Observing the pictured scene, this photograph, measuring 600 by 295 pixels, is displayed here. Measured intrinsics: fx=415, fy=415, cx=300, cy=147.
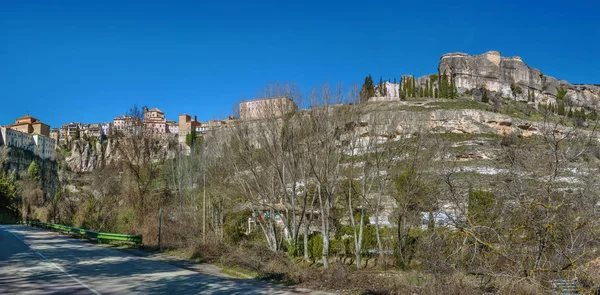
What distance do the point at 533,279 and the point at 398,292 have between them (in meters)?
3.01

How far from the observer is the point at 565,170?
30.9 feet

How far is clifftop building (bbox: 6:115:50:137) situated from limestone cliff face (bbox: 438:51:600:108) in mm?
144247

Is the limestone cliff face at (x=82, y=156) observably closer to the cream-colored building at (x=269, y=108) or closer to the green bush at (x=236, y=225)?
A: the green bush at (x=236, y=225)

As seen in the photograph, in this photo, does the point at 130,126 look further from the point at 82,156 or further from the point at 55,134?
the point at 55,134

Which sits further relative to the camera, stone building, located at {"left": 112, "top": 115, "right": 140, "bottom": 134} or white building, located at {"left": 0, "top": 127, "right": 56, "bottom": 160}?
white building, located at {"left": 0, "top": 127, "right": 56, "bottom": 160}

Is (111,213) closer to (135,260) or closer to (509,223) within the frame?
(135,260)

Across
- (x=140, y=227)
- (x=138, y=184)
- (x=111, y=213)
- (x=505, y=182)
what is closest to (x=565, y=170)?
(x=505, y=182)

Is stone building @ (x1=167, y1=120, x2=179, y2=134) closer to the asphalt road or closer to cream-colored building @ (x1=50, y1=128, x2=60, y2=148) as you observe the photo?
cream-colored building @ (x1=50, y1=128, x2=60, y2=148)

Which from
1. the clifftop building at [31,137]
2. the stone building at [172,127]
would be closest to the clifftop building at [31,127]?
Result: the clifftop building at [31,137]

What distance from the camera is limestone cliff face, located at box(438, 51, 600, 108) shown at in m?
136

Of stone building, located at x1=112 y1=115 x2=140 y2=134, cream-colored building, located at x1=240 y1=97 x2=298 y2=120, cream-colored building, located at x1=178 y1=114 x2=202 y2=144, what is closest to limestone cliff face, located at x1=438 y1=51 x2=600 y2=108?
cream-colored building, located at x1=178 y1=114 x2=202 y2=144

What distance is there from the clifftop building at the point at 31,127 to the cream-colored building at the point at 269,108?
515 ft

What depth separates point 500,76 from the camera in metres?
140

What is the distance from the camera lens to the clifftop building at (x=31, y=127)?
15012 cm
